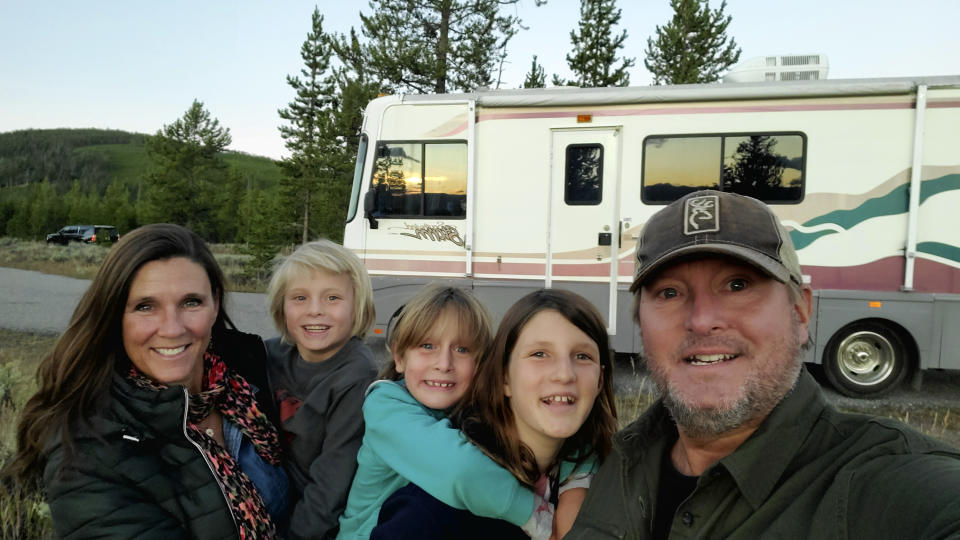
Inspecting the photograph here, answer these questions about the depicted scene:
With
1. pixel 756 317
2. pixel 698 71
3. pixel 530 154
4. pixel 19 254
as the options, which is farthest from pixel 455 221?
pixel 19 254

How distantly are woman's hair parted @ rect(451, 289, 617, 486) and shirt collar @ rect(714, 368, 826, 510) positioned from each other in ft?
2.14

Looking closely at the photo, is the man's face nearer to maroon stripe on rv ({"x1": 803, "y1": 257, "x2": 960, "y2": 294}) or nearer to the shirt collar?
the shirt collar

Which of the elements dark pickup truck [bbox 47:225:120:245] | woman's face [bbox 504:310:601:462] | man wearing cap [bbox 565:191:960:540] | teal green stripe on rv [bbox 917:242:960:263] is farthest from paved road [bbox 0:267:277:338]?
dark pickup truck [bbox 47:225:120:245]

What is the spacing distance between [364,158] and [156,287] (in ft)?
18.1

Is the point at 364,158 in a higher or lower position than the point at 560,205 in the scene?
higher

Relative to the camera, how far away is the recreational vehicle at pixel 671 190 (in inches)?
246

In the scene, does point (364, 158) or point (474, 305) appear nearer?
point (474, 305)

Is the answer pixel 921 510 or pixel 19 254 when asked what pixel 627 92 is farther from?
pixel 19 254

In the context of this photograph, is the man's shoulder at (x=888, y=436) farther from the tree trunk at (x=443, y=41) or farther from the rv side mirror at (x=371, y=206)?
the tree trunk at (x=443, y=41)

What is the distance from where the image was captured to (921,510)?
1.16m

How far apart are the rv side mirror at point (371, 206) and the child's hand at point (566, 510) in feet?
19.3

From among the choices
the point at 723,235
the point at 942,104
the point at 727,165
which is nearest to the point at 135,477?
the point at 723,235

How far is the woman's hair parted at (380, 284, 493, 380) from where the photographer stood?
244 centimetres

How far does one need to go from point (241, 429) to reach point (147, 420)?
51 cm
